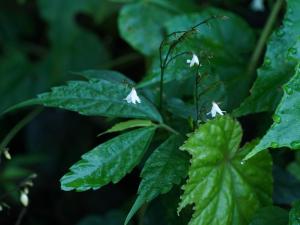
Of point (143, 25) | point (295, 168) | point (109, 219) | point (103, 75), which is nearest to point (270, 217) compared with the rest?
point (295, 168)

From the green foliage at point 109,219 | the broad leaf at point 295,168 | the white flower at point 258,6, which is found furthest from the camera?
the white flower at point 258,6

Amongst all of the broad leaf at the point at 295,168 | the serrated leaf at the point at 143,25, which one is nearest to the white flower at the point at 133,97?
the broad leaf at the point at 295,168

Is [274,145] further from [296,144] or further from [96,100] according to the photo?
[96,100]

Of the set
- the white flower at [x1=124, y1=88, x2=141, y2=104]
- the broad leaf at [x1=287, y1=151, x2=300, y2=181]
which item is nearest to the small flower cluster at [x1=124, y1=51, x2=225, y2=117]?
the white flower at [x1=124, y1=88, x2=141, y2=104]

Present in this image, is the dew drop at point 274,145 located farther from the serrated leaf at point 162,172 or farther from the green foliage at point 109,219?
the green foliage at point 109,219

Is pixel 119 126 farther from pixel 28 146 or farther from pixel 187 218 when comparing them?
pixel 28 146
